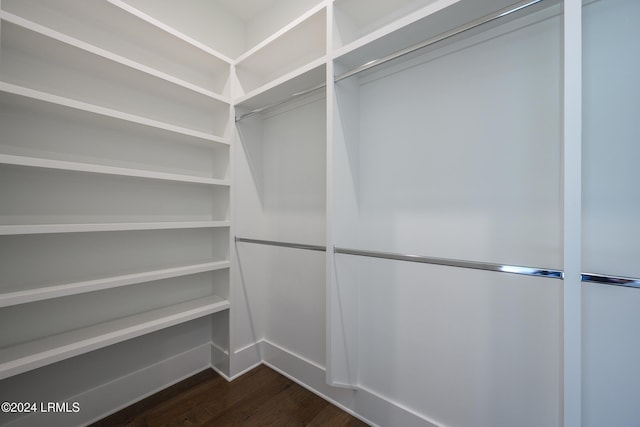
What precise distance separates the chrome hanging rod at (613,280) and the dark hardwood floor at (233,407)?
1417mm

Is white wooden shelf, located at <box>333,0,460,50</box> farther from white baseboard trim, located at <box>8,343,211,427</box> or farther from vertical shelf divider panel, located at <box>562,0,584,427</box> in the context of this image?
white baseboard trim, located at <box>8,343,211,427</box>

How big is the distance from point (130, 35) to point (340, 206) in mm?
1747

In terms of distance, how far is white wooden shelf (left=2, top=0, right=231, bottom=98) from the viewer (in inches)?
53.2

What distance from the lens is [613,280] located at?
70 centimetres

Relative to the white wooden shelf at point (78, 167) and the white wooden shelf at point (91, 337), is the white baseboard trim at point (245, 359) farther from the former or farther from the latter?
the white wooden shelf at point (78, 167)

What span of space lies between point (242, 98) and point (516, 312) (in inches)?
80.8

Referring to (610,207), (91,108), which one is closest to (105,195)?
(91,108)

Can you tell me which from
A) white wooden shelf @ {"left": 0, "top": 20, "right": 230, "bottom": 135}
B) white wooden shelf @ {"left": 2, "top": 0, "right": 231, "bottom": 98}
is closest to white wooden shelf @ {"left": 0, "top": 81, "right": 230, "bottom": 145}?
white wooden shelf @ {"left": 0, "top": 20, "right": 230, "bottom": 135}

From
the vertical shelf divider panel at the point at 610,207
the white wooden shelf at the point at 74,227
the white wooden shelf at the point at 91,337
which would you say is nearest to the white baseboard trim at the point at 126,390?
the white wooden shelf at the point at 91,337

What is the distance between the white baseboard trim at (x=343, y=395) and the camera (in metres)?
1.38

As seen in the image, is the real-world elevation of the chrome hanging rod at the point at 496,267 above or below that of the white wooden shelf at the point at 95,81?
below

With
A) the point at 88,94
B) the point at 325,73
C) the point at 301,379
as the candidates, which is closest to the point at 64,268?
the point at 88,94

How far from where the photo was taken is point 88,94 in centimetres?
148

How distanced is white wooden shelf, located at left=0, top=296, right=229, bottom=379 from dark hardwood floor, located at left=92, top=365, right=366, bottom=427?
0.55 meters
